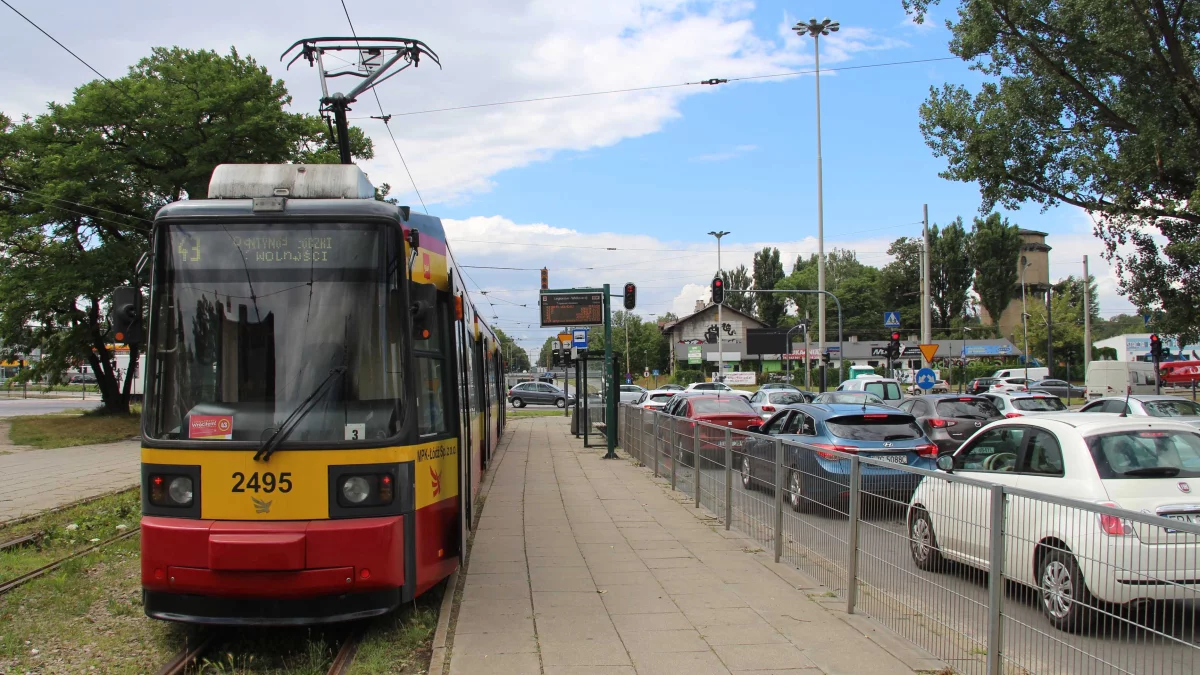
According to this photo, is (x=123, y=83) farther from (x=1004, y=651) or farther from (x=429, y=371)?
(x=1004, y=651)

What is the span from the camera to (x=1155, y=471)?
619 centimetres

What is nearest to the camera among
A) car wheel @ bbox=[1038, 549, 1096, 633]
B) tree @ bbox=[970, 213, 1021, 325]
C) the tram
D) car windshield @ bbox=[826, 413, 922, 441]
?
car wheel @ bbox=[1038, 549, 1096, 633]

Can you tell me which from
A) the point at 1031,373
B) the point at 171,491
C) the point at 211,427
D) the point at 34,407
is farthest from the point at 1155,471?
the point at 1031,373

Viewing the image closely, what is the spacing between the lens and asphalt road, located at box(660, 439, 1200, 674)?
360cm

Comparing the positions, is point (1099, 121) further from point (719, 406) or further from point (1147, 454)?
point (1147, 454)

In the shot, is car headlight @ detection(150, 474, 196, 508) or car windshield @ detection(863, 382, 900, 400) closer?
car headlight @ detection(150, 474, 196, 508)

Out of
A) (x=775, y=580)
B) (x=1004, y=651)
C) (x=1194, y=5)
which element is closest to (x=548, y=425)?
(x=1194, y=5)

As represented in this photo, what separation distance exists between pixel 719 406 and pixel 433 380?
12.2 metres

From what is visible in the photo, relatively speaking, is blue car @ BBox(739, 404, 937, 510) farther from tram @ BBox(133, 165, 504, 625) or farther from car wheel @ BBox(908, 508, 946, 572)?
tram @ BBox(133, 165, 504, 625)

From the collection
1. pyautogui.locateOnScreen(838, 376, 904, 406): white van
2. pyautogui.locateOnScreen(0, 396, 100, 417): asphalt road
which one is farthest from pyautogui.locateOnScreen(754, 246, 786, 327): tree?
pyautogui.locateOnScreen(838, 376, 904, 406): white van

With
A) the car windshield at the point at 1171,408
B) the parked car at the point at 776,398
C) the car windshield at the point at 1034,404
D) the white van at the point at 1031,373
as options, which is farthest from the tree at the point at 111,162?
the white van at the point at 1031,373

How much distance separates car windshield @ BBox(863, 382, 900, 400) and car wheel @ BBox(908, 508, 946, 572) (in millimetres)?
24450

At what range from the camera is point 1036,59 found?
1973cm

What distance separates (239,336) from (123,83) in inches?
1108
